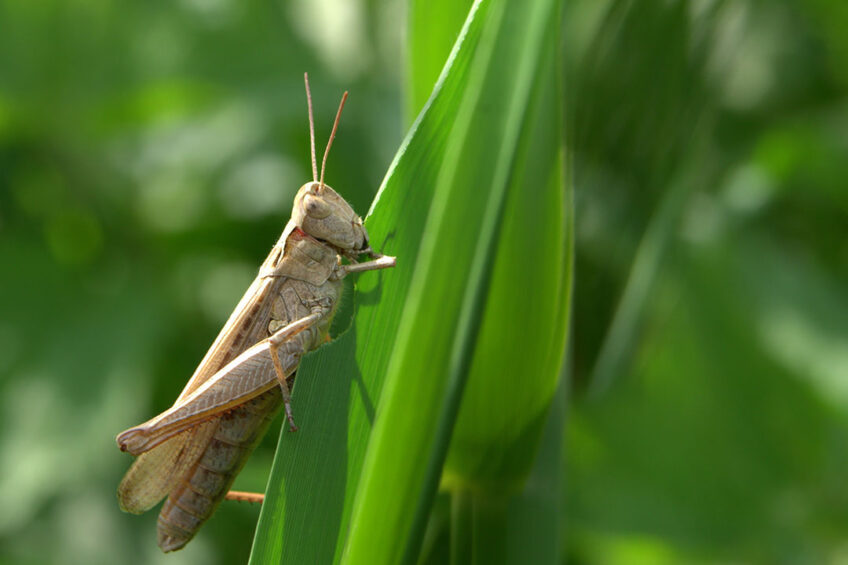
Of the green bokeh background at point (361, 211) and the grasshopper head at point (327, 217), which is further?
the green bokeh background at point (361, 211)

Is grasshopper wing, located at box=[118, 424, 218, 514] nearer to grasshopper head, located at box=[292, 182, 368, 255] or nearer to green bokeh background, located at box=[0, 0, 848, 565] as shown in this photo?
grasshopper head, located at box=[292, 182, 368, 255]

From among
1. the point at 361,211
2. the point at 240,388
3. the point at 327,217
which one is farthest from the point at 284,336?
the point at 361,211

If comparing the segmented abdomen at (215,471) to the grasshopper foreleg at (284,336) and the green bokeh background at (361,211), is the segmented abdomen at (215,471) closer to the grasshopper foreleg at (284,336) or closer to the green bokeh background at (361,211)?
the grasshopper foreleg at (284,336)

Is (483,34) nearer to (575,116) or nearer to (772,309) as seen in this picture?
(575,116)

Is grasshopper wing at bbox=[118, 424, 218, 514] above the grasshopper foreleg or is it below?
below

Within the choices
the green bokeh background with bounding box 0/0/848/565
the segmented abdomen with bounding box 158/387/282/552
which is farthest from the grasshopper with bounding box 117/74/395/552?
the green bokeh background with bounding box 0/0/848/565

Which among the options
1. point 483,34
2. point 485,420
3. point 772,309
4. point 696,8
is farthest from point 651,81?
point 772,309

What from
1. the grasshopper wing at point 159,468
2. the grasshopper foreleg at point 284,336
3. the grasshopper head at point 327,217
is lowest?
the grasshopper wing at point 159,468

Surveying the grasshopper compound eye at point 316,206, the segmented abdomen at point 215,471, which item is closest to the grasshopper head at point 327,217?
the grasshopper compound eye at point 316,206
